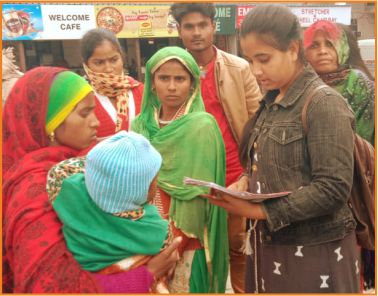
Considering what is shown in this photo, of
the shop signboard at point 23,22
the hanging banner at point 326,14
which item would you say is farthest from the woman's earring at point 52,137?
the shop signboard at point 23,22

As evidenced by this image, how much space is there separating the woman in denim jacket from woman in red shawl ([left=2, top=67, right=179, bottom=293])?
0.44 meters

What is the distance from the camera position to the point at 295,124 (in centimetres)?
159

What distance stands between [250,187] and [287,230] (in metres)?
0.25

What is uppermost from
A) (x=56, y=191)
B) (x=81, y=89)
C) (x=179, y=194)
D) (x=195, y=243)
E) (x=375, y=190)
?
(x=81, y=89)

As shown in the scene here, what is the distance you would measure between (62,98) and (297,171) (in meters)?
0.92

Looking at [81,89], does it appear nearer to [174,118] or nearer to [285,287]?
[174,118]

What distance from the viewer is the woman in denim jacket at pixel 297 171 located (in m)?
1.51

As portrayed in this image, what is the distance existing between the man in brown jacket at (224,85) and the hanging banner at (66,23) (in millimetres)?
4643

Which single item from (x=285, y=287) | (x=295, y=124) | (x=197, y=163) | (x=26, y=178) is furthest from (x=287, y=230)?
(x=26, y=178)

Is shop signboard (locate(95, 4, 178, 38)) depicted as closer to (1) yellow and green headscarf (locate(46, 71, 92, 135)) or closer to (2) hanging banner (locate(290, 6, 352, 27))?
(2) hanging banner (locate(290, 6, 352, 27))

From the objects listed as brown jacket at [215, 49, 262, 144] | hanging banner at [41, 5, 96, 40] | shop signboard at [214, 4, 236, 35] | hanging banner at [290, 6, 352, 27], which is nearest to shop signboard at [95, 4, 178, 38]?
hanging banner at [41, 5, 96, 40]

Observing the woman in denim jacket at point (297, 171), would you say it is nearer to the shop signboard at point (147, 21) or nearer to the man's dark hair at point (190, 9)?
the man's dark hair at point (190, 9)

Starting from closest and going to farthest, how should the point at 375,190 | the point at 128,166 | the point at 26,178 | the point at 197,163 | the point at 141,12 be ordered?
the point at 128,166 < the point at 26,178 < the point at 375,190 < the point at 197,163 < the point at 141,12

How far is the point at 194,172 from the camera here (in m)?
2.20
